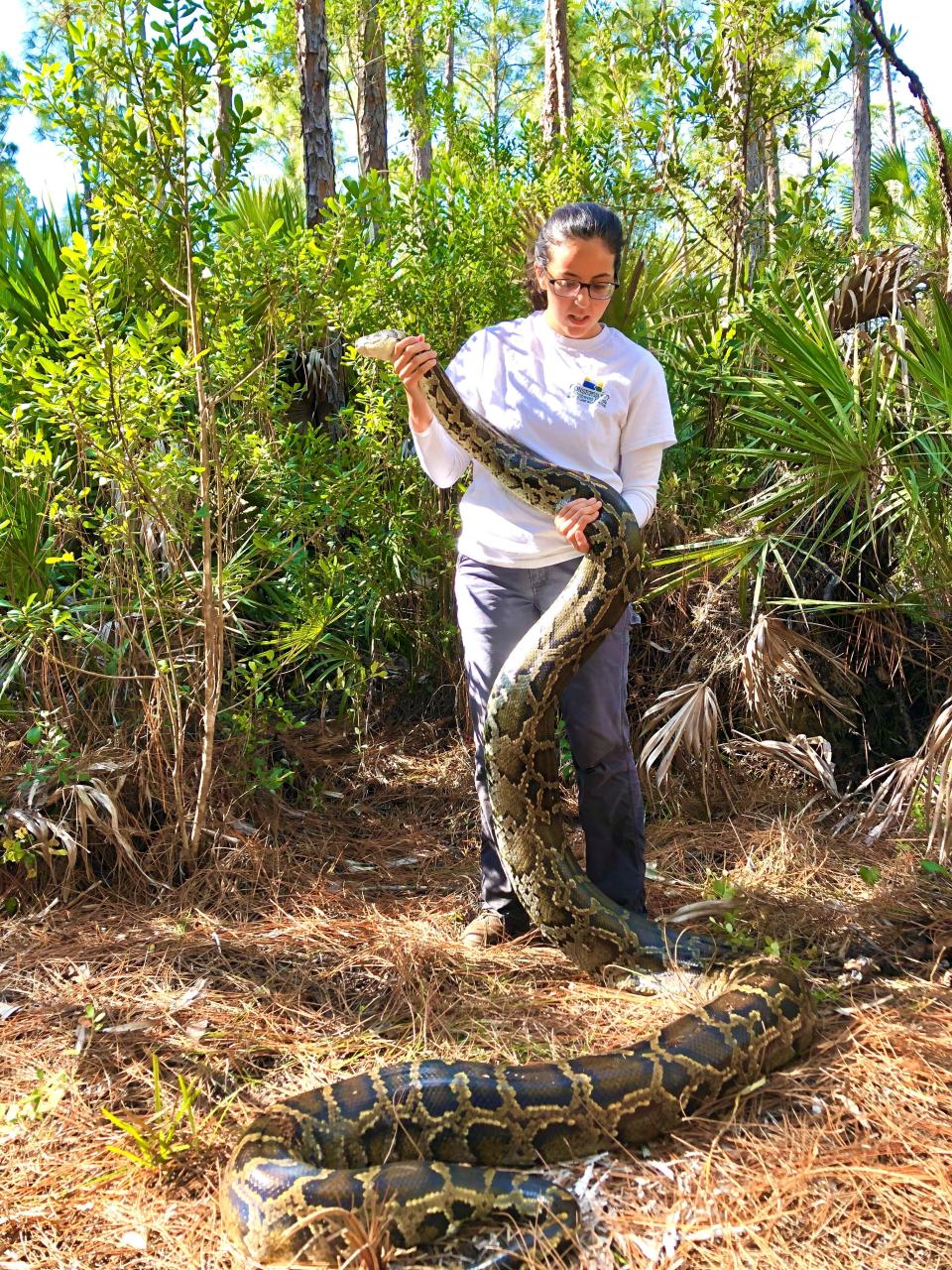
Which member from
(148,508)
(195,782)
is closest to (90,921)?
(195,782)

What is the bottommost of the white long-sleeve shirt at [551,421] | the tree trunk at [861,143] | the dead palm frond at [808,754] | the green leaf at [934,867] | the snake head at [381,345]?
the green leaf at [934,867]

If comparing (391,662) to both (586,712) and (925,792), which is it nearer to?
(586,712)

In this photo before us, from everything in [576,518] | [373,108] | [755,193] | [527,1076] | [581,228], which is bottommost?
[527,1076]

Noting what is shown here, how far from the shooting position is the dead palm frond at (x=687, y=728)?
19.0ft

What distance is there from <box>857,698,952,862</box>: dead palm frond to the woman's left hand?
1932 millimetres

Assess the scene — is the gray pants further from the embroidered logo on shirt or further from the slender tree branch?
the slender tree branch

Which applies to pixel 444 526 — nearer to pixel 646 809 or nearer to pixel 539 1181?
pixel 646 809

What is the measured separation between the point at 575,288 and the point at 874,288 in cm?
285

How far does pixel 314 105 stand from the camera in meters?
7.70

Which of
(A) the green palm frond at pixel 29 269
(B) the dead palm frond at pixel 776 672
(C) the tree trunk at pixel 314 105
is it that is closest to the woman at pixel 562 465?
(B) the dead palm frond at pixel 776 672

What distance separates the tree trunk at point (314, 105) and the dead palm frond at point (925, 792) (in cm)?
563

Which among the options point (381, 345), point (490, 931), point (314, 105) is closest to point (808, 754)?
point (490, 931)

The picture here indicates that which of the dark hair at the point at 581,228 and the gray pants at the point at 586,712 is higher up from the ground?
the dark hair at the point at 581,228

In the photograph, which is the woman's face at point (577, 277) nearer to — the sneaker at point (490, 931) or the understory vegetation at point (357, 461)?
the understory vegetation at point (357, 461)
